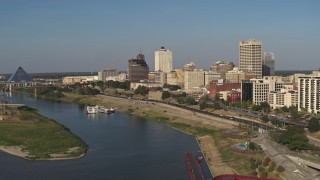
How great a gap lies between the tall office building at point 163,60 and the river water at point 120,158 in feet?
132

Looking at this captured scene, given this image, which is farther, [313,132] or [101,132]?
[101,132]

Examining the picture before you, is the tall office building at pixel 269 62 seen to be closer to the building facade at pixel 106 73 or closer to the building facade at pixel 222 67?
the building facade at pixel 222 67

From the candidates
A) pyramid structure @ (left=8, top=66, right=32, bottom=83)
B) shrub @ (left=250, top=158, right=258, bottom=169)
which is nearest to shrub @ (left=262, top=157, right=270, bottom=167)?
shrub @ (left=250, top=158, right=258, bottom=169)

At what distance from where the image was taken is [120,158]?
1377cm

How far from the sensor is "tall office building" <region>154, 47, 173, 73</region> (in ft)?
200

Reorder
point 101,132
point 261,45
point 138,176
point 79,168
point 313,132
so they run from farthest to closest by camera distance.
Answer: point 261,45 → point 101,132 → point 313,132 → point 79,168 → point 138,176

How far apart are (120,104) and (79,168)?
1913 centimetres

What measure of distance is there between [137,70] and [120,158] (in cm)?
3876

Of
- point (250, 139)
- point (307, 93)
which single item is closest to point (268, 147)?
point (250, 139)

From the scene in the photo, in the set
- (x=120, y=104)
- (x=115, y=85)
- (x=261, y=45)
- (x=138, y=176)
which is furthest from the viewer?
(x=115, y=85)

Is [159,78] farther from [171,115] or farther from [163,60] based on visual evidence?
[171,115]

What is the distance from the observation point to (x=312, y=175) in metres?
10.6

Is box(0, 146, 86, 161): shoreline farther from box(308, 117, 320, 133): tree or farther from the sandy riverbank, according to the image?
box(308, 117, 320, 133): tree

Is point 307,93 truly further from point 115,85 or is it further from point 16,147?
point 115,85
